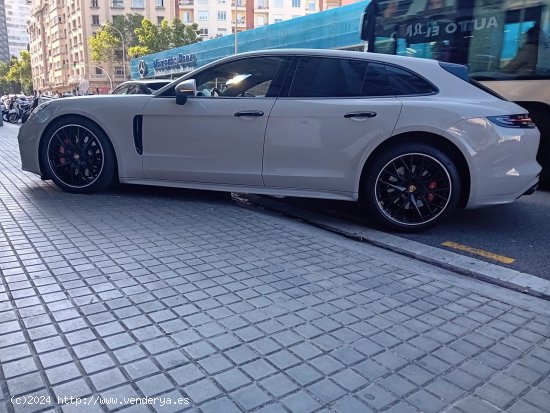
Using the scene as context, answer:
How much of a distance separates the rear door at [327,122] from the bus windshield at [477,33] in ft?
11.4

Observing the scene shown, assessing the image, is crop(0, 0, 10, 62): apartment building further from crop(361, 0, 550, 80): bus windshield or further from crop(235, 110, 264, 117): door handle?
crop(235, 110, 264, 117): door handle

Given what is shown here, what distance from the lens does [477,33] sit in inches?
286

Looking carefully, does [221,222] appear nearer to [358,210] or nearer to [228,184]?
[228,184]

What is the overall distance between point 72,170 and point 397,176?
3.52m

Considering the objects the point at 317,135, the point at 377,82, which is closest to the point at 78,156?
the point at 317,135

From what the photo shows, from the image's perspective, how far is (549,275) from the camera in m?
3.42

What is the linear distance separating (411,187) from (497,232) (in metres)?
0.98

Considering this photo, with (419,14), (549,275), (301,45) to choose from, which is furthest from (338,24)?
(549,275)

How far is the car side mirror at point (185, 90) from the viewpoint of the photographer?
4621 millimetres

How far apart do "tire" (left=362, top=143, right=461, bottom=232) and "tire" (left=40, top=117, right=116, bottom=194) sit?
2830 mm

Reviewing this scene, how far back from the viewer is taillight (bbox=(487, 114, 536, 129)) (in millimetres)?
4102

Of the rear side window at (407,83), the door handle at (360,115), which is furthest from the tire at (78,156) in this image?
the rear side window at (407,83)

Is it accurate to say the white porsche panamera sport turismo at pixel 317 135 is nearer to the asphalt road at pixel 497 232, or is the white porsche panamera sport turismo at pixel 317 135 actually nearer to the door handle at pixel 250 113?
the door handle at pixel 250 113

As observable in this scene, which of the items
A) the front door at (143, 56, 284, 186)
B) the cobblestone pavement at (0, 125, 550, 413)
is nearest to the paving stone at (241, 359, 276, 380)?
the cobblestone pavement at (0, 125, 550, 413)
